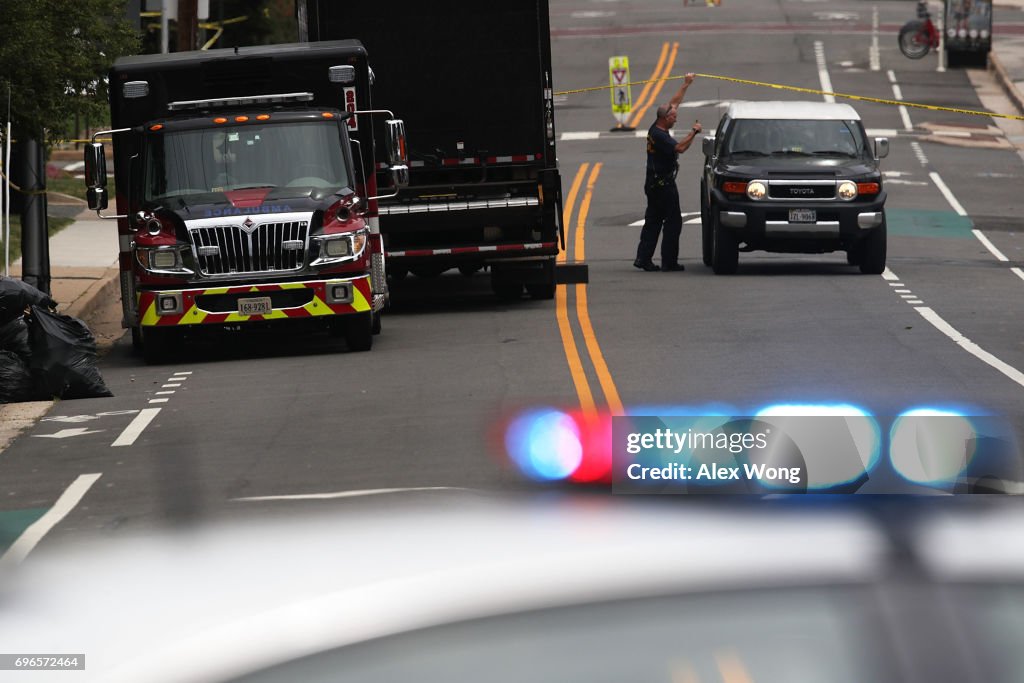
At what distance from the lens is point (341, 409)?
1261cm

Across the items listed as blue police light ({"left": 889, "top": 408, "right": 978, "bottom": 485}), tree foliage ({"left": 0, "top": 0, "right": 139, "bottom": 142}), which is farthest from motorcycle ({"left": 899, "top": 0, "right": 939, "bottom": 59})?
blue police light ({"left": 889, "top": 408, "right": 978, "bottom": 485})

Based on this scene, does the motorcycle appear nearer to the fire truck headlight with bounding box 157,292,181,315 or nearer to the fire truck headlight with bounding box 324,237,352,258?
the fire truck headlight with bounding box 324,237,352,258

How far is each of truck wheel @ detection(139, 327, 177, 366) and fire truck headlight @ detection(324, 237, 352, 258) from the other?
61.5 inches

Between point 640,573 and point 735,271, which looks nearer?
point 640,573

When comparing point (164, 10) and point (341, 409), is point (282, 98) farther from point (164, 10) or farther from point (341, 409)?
point (164, 10)

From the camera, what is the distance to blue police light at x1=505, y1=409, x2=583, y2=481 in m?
2.15

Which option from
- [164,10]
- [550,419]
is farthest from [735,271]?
[550,419]

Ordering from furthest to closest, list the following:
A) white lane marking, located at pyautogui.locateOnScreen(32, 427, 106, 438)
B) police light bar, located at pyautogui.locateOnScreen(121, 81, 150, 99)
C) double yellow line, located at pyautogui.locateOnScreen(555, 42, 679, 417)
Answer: police light bar, located at pyautogui.locateOnScreen(121, 81, 150, 99)
double yellow line, located at pyautogui.locateOnScreen(555, 42, 679, 417)
white lane marking, located at pyautogui.locateOnScreen(32, 427, 106, 438)

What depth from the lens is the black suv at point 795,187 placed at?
21875mm

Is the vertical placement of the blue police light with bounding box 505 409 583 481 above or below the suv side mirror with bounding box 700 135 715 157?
above

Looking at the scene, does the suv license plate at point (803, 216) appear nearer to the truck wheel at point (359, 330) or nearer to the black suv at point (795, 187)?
the black suv at point (795, 187)

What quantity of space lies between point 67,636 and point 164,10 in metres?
24.3

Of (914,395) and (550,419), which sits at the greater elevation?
(550,419)

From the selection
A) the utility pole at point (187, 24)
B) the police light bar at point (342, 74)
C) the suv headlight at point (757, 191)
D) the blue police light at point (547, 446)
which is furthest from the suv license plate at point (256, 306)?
the blue police light at point (547, 446)
